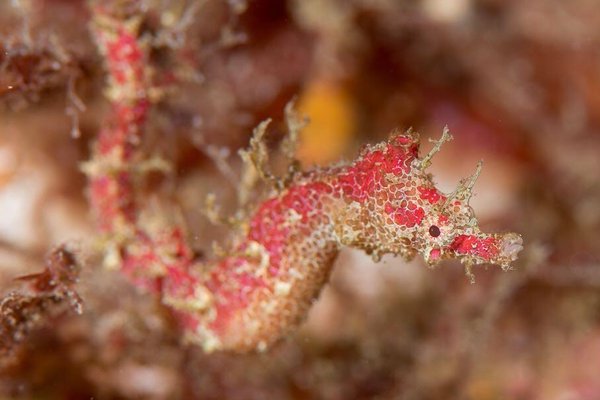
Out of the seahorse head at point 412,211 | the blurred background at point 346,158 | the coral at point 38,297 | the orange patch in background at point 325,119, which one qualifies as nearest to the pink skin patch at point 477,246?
the seahorse head at point 412,211

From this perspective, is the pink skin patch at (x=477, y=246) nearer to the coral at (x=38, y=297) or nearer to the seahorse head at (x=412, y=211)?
the seahorse head at (x=412, y=211)

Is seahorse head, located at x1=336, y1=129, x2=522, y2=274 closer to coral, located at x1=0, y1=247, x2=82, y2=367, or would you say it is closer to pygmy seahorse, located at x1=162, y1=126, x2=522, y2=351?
pygmy seahorse, located at x1=162, y1=126, x2=522, y2=351

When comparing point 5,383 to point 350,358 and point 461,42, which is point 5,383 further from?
point 461,42

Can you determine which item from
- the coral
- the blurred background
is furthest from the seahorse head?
the coral

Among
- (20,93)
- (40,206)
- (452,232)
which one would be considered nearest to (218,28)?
(20,93)

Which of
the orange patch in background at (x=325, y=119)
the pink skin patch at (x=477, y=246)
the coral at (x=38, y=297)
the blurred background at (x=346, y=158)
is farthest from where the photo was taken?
the orange patch in background at (x=325, y=119)

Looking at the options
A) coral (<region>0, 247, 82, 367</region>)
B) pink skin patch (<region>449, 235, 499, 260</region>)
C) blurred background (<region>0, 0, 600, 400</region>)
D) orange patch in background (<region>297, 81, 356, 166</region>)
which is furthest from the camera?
orange patch in background (<region>297, 81, 356, 166</region>)
